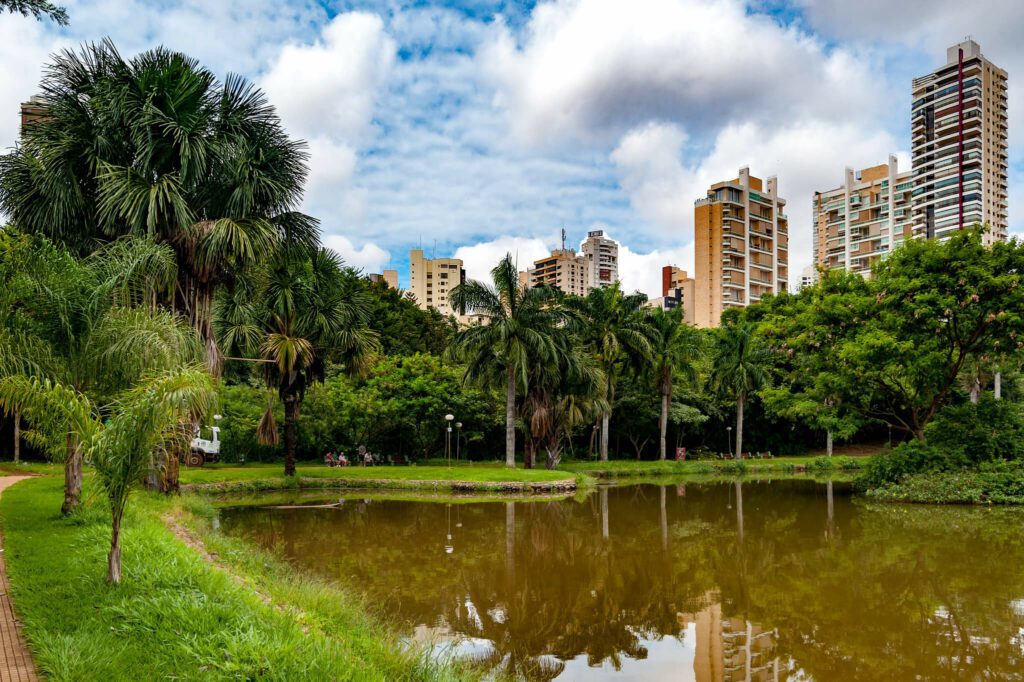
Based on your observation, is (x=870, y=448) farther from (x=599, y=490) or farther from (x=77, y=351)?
(x=77, y=351)

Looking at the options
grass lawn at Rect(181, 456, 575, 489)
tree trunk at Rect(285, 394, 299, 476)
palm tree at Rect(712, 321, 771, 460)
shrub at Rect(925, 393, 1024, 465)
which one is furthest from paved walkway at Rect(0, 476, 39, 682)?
palm tree at Rect(712, 321, 771, 460)

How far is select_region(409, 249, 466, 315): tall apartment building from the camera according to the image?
138 m

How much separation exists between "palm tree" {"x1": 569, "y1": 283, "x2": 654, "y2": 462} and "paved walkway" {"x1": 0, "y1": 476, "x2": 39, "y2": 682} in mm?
27361

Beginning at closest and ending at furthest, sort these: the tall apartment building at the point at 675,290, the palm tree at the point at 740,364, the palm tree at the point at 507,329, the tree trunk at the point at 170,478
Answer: the tree trunk at the point at 170,478
the palm tree at the point at 507,329
the palm tree at the point at 740,364
the tall apartment building at the point at 675,290

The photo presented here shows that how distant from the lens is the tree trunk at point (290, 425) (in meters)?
24.5

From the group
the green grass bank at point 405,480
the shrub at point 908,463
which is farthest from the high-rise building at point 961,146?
the green grass bank at point 405,480

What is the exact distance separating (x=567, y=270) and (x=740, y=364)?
330 feet

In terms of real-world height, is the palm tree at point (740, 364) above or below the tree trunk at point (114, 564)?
above

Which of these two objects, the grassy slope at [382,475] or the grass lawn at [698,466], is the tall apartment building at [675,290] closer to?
the grass lawn at [698,466]

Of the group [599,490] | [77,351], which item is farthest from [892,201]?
[77,351]

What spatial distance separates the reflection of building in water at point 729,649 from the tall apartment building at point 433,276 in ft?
422

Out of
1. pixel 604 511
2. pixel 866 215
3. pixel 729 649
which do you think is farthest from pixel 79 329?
pixel 866 215

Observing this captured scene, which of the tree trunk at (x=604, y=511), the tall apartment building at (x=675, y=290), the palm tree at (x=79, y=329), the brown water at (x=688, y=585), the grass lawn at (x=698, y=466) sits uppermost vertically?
the tall apartment building at (x=675, y=290)

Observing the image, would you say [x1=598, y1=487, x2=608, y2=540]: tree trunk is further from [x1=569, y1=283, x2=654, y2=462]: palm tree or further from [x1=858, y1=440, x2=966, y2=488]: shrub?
[x1=858, y1=440, x2=966, y2=488]: shrub
